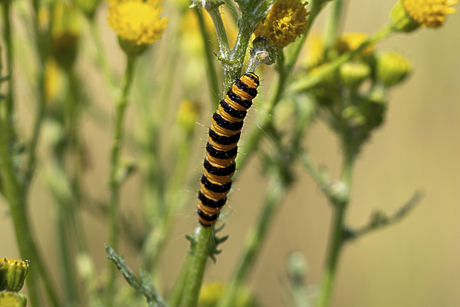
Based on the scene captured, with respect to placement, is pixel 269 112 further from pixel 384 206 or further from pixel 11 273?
pixel 384 206

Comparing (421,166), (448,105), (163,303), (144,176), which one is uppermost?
(163,303)

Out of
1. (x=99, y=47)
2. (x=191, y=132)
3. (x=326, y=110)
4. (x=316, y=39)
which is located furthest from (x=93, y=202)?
(x=316, y=39)

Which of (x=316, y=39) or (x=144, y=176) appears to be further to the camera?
(x=144, y=176)

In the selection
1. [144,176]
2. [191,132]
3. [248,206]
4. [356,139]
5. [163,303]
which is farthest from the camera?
[248,206]

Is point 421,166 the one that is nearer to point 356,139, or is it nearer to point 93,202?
point 356,139

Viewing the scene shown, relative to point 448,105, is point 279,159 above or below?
above

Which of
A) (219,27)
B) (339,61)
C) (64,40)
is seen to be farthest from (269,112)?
(64,40)
